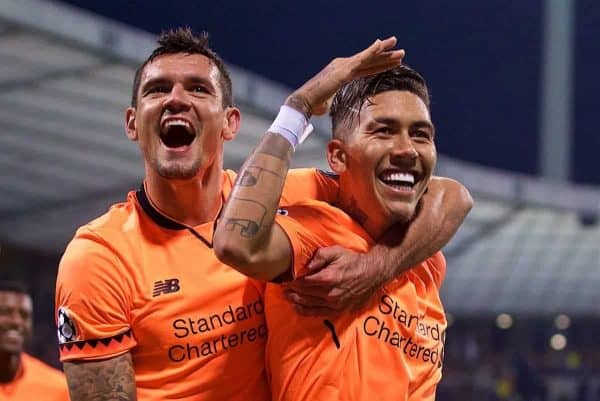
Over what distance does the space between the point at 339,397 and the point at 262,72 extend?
57.9m

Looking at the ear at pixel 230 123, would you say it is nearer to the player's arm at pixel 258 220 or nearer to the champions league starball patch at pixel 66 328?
the player's arm at pixel 258 220

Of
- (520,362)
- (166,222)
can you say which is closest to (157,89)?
(166,222)

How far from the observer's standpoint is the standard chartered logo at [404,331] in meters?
3.59

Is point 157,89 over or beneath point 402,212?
over

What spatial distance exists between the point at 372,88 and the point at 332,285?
0.69 m

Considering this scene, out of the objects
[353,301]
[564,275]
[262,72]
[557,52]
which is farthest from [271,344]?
[262,72]

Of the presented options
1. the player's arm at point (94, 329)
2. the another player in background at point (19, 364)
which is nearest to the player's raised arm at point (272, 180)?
the player's arm at point (94, 329)

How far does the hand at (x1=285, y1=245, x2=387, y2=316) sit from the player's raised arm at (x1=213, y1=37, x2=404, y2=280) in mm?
107

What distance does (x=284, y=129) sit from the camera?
350 centimetres

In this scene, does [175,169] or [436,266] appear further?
[436,266]

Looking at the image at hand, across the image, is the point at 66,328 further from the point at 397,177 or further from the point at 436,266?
the point at 436,266

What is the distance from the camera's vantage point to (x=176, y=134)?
372cm

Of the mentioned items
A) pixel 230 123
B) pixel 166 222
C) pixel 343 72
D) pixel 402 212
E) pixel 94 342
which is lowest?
pixel 94 342

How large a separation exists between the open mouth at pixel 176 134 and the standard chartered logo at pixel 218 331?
0.57 metres
